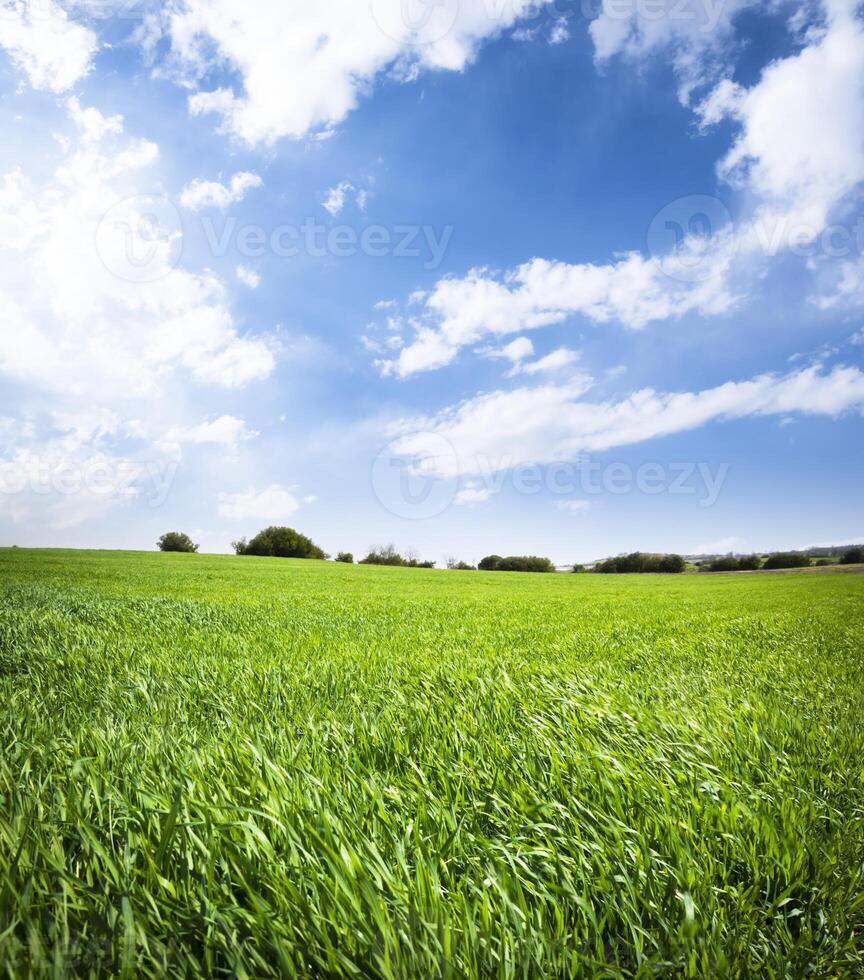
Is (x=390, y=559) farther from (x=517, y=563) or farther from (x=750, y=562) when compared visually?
(x=750, y=562)

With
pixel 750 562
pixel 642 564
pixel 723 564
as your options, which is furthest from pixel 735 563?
pixel 642 564

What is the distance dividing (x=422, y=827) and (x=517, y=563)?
312 feet

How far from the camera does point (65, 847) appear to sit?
1687mm

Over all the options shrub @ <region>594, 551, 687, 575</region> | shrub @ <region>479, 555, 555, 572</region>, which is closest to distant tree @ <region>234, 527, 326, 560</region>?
shrub @ <region>479, 555, 555, 572</region>

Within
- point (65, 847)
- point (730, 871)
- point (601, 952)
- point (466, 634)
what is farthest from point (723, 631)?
point (65, 847)

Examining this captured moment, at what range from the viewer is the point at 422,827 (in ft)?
6.19

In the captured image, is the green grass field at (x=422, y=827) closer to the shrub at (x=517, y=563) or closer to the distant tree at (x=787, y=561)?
the shrub at (x=517, y=563)

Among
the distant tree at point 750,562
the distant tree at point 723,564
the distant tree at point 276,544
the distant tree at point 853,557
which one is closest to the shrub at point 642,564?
the distant tree at point 723,564

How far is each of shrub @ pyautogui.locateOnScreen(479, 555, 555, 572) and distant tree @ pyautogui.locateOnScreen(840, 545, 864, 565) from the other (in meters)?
55.3

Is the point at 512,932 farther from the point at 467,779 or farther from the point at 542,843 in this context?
the point at 467,779

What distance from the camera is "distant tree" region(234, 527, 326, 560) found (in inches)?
3425

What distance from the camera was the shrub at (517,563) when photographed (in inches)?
3699

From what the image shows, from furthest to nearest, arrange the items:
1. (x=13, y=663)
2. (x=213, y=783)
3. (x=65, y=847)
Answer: (x=13, y=663), (x=213, y=783), (x=65, y=847)

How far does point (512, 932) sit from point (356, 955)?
444 millimetres
